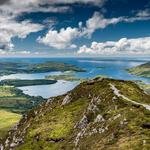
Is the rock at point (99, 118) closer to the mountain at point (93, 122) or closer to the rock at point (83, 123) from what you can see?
the mountain at point (93, 122)

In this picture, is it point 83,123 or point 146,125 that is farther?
point 83,123

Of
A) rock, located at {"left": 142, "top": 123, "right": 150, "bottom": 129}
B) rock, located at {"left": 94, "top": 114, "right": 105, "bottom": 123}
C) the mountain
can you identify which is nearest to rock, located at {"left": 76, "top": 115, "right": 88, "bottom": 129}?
the mountain

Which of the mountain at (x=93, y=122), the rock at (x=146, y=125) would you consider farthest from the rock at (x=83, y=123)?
the rock at (x=146, y=125)

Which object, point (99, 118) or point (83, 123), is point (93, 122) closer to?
point (99, 118)

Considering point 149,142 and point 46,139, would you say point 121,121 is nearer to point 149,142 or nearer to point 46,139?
point 149,142

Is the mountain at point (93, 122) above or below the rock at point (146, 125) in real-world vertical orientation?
below

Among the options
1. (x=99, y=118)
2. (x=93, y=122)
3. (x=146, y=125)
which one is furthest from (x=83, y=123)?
(x=146, y=125)

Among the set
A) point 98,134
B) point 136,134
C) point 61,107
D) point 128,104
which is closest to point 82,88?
point 61,107

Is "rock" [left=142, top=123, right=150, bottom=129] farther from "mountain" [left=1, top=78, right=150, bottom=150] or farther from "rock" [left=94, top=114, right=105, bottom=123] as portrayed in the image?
"rock" [left=94, top=114, right=105, bottom=123]
